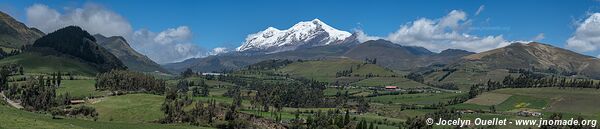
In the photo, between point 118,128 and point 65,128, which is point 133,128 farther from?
point 65,128

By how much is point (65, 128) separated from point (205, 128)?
89.7 meters

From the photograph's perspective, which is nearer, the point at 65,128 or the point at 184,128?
the point at 65,128

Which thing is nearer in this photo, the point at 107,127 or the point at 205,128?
the point at 107,127

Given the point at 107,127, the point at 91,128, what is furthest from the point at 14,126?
the point at 107,127

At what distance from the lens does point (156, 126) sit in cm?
19750

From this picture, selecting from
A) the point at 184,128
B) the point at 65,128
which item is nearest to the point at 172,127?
the point at 184,128

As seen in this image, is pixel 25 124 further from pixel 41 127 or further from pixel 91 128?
pixel 91 128

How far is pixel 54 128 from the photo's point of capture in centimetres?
10788

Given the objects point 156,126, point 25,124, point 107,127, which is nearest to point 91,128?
point 107,127

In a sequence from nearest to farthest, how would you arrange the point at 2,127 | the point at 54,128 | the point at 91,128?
the point at 2,127
the point at 54,128
the point at 91,128

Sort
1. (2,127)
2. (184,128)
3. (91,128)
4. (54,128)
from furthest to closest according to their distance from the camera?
(184,128)
(91,128)
(54,128)
(2,127)

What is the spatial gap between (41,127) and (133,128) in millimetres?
75725

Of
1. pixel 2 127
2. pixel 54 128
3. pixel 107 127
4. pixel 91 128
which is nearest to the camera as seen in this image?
pixel 2 127

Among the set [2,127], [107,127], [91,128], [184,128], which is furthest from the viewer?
[184,128]
